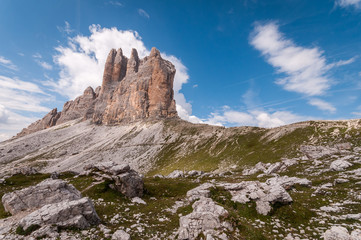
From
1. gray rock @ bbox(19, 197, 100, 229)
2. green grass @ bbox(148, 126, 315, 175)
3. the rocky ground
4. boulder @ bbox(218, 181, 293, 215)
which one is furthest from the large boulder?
green grass @ bbox(148, 126, 315, 175)

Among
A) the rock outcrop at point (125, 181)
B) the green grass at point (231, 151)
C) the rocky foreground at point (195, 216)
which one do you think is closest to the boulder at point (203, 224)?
the rocky foreground at point (195, 216)

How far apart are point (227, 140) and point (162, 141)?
58.2 meters

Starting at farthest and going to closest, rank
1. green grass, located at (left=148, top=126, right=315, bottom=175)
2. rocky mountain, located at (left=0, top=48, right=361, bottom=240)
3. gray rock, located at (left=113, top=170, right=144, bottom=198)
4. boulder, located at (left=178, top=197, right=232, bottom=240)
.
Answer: green grass, located at (left=148, top=126, right=315, bottom=175) < gray rock, located at (left=113, top=170, right=144, bottom=198) < rocky mountain, located at (left=0, top=48, right=361, bottom=240) < boulder, located at (left=178, top=197, right=232, bottom=240)

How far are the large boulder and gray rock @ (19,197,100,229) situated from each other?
411cm

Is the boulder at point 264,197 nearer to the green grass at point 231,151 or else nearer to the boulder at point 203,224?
the boulder at point 203,224

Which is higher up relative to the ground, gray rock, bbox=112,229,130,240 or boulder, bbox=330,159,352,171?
boulder, bbox=330,159,352,171

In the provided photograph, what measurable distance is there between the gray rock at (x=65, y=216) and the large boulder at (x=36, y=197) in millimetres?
4114

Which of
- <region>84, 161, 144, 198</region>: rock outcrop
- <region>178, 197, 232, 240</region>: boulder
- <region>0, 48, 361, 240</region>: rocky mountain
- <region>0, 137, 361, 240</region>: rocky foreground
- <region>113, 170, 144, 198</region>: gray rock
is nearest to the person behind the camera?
<region>178, 197, 232, 240</region>: boulder

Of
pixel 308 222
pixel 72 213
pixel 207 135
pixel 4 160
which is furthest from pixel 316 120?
pixel 4 160

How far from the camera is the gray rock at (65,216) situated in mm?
14656

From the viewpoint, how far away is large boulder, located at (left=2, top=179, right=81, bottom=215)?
1983 cm

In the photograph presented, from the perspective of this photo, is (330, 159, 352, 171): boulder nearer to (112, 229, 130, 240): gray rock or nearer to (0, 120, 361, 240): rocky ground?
(0, 120, 361, 240): rocky ground

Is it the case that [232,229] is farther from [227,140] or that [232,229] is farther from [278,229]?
[227,140]

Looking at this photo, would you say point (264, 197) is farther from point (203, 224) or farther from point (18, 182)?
point (18, 182)
